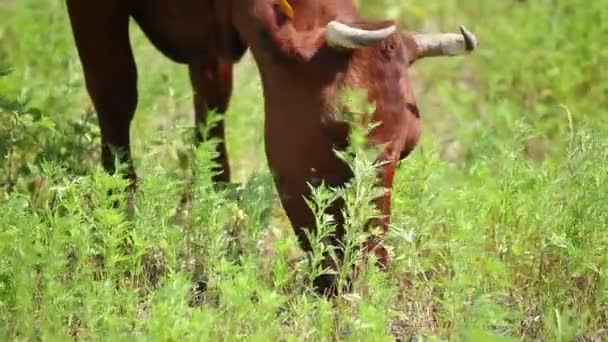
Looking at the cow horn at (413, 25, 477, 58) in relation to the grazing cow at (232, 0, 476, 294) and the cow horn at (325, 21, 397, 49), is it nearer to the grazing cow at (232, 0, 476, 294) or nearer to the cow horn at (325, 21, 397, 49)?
the grazing cow at (232, 0, 476, 294)

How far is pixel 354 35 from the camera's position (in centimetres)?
536

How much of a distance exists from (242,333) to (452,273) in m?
1.13

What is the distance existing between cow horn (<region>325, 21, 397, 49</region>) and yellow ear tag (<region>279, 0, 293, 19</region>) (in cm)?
30

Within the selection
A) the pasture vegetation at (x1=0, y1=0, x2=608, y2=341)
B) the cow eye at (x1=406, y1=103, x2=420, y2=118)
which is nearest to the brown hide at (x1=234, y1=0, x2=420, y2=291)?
the cow eye at (x1=406, y1=103, x2=420, y2=118)

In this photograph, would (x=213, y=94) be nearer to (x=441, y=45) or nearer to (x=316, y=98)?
(x=441, y=45)

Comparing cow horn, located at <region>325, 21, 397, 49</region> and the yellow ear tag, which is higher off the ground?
the yellow ear tag

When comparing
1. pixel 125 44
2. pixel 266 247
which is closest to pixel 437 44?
pixel 266 247

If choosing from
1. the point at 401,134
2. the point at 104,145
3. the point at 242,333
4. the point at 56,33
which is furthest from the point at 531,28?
the point at 242,333

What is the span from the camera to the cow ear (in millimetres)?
5898

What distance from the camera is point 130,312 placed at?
5129mm

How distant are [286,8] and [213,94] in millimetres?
1921

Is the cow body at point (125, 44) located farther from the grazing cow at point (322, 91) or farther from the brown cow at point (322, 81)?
the grazing cow at point (322, 91)

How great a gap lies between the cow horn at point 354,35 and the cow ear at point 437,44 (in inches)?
18.9

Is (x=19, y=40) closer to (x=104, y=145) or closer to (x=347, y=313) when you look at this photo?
(x=104, y=145)
